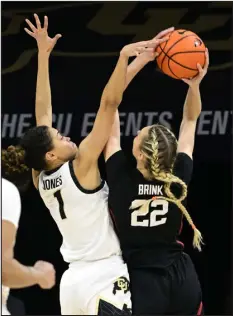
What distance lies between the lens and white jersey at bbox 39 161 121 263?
386cm

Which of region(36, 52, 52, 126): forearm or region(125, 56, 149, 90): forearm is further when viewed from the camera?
region(36, 52, 52, 126): forearm

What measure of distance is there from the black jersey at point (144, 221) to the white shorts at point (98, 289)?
0.11m

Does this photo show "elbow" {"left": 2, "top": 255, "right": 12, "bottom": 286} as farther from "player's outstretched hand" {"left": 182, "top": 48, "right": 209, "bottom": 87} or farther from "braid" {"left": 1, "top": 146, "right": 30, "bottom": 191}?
"player's outstretched hand" {"left": 182, "top": 48, "right": 209, "bottom": 87}

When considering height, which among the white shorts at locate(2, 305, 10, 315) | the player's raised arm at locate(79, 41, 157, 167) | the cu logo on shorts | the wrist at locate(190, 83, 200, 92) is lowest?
the white shorts at locate(2, 305, 10, 315)

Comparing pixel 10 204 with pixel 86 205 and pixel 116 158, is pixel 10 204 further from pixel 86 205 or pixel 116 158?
pixel 116 158

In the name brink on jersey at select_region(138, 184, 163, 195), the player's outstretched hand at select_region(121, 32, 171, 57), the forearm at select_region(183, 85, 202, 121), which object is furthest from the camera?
the forearm at select_region(183, 85, 202, 121)

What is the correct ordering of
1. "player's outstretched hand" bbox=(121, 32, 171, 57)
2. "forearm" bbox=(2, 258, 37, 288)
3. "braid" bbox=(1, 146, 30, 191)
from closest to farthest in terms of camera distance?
1. "player's outstretched hand" bbox=(121, 32, 171, 57)
2. "forearm" bbox=(2, 258, 37, 288)
3. "braid" bbox=(1, 146, 30, 191)

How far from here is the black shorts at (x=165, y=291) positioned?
376 centimetres

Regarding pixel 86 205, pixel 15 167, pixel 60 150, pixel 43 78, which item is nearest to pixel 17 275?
pixel 15 167

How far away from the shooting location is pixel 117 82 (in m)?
3.77

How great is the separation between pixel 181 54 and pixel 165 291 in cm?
138

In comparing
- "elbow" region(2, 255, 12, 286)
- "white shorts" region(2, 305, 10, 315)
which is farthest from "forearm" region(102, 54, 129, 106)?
"white shorts" region(2, 305, 10, 315)

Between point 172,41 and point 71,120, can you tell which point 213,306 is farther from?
point 172,41

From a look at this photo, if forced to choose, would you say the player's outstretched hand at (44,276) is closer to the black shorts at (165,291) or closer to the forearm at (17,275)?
the forearm at (17,275)
